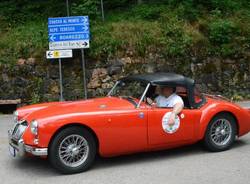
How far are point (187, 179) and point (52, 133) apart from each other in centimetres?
193

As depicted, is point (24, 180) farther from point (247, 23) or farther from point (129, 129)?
point (247, 23)

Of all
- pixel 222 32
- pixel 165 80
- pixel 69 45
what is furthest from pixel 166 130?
pixel 222 32

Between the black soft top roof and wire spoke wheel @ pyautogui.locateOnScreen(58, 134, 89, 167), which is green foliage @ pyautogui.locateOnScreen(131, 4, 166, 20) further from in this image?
wire spoke wheel @ pyautogui.locateOnScreen(58, 134, 89, 167)

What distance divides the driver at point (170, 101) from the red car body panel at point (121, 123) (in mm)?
114

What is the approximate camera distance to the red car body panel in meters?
6.78

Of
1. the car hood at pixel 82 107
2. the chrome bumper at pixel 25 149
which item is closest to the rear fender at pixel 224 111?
the car hood at pixel 82 107

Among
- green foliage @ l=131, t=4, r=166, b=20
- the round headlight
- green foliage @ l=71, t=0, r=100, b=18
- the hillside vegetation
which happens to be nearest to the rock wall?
the hillside vegetation

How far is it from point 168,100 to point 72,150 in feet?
5.94

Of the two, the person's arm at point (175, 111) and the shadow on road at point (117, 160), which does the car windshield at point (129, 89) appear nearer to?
the person's arm at point (175, 111)

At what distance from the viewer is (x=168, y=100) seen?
7699 mm

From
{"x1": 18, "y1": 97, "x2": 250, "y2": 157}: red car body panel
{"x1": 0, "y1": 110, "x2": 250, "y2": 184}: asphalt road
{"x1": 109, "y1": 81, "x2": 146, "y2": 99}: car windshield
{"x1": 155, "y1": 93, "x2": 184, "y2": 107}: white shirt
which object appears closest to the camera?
{"x1": 0, "y1": 110, "x2": 250, "y2": 184}: asphalt road

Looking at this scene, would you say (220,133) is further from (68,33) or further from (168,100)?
(68,33)

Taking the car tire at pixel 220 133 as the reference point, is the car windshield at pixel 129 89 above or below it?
above

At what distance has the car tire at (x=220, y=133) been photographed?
7859mm
